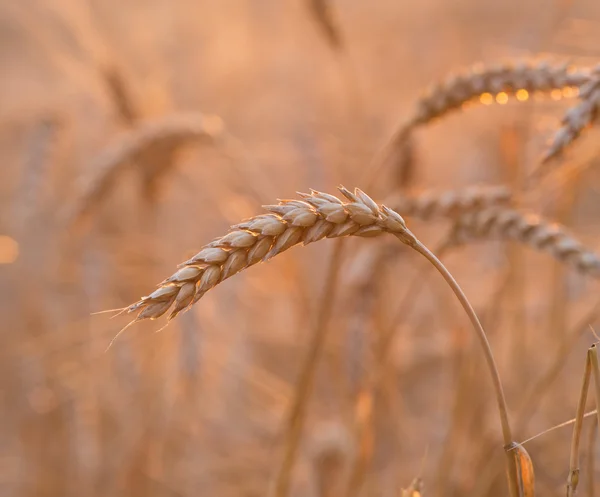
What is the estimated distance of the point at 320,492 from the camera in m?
1.11

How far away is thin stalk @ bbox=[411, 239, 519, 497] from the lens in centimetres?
45

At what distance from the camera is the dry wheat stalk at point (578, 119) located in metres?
0.55

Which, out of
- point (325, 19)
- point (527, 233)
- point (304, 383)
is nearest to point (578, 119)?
point (527, 233)

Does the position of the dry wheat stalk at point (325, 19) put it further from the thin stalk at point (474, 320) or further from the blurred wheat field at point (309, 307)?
the thin stalk at point (474, 320)

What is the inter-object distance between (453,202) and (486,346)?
16.5 inches

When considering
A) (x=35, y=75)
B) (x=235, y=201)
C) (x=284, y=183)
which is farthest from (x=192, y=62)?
(x=235, y=201)

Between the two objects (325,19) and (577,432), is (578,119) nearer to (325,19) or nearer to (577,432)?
(577,432)

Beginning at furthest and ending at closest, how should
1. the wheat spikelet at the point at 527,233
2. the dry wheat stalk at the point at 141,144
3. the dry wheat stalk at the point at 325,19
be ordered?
the dry wheat stalk at the point at 325,19 < the dry wheat stalk at the point at 141,144 < the wheat spikelet at the point at 527,233

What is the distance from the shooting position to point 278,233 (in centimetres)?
44

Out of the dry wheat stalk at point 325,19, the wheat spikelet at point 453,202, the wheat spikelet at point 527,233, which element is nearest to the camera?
the wheat spikelet at point 527,233

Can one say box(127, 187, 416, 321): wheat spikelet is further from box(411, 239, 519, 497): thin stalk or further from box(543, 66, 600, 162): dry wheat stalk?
box(543, 66, 600, 162): dry wheat stalk

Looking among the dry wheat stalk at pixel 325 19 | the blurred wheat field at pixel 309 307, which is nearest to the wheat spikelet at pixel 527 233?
the blurred wheat field at pixel 309 307

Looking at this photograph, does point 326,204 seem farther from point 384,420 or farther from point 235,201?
point 384,420

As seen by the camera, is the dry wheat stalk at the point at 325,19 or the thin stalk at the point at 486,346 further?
the dry wheat stalk at the point at 325,19
